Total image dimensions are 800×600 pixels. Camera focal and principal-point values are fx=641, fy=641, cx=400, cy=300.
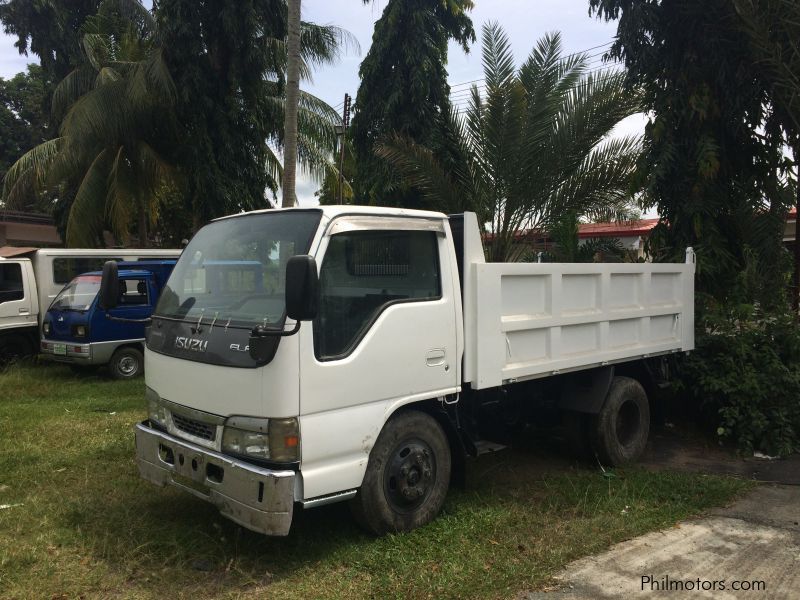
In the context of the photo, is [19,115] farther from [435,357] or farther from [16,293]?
→ [435,357]

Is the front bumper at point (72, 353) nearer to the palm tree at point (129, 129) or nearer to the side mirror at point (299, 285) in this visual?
the palm tree at point (129, 129)

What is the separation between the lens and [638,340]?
597 cm

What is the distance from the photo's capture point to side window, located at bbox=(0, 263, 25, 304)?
1123cm

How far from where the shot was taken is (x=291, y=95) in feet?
30.2

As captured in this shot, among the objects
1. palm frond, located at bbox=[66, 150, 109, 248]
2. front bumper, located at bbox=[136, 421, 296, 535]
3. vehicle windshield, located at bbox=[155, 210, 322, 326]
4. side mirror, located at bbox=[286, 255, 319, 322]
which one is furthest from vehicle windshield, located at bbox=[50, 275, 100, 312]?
side mirror, located at bbox=[286, 255, 319, 322]

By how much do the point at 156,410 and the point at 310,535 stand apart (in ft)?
4.46

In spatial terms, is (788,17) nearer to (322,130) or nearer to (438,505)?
(438,505)

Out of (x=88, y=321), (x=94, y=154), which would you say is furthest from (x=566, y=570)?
(x=94, y=154)

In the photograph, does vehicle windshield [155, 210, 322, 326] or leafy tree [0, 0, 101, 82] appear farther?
leafy tree [0, 0, 101, 82]

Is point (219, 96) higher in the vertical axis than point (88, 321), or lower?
higher

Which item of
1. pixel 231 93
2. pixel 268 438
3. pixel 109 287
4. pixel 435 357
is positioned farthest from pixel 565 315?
pixel 231 93

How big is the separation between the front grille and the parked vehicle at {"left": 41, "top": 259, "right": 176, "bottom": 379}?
6537 mm

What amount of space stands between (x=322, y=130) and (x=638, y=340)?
10673mm

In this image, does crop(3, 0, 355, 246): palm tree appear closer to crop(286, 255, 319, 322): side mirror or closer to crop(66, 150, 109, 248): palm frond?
crop(66, 150, 109, 248): palm frond
